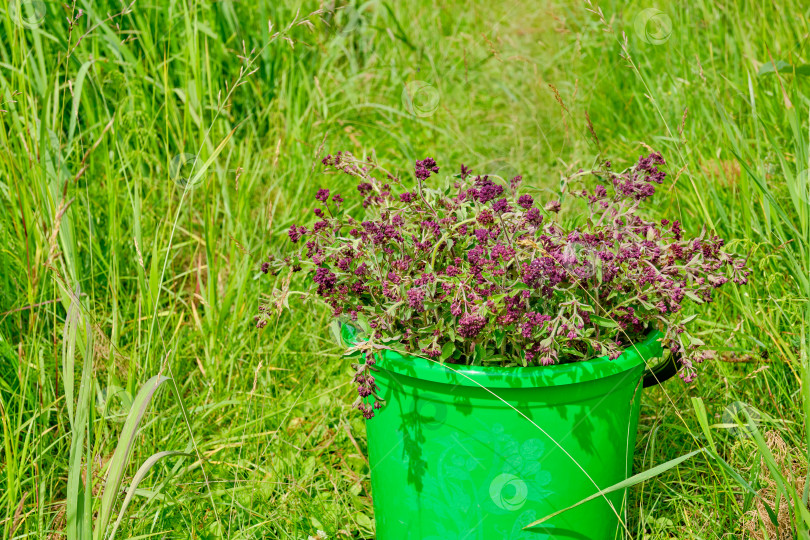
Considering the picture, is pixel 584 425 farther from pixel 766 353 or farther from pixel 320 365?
pixel 320 365

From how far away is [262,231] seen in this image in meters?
2.42

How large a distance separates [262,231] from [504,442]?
1259mm

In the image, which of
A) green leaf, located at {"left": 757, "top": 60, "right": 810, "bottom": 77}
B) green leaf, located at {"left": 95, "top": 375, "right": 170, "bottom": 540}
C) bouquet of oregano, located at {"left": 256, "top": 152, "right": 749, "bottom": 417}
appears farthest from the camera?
green leaf, located at {"left": 757, "top": 60, "right": 810, "bottom": 77}

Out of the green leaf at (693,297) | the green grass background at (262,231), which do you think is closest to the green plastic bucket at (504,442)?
the green leaf at (693,297)

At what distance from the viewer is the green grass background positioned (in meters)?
1.69

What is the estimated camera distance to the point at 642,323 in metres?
1.51

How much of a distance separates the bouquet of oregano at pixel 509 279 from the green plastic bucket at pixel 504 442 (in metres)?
0.05

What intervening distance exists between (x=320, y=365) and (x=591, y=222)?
36.9 inches

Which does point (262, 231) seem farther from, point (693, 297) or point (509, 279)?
point (693, 297)

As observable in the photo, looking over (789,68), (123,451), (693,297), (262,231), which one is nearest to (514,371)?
(693,297)

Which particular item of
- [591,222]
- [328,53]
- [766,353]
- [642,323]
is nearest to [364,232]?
[591,222]

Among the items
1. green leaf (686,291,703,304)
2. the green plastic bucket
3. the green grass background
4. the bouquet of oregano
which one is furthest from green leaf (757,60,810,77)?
the green plastic bucket

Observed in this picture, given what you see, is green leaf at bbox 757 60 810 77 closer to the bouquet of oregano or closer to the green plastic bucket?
the bouquet of oregano

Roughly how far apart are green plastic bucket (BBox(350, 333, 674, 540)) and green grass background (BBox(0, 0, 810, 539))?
22 centimetres
